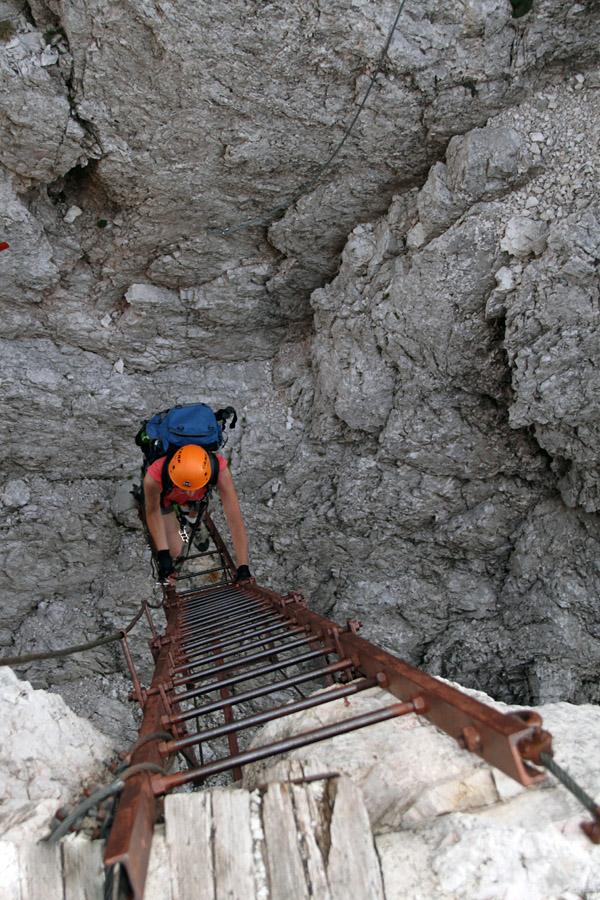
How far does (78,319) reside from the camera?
727 cm

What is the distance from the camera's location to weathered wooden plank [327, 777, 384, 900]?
151 cm

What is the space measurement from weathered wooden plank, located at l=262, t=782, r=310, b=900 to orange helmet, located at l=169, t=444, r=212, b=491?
10.3ft

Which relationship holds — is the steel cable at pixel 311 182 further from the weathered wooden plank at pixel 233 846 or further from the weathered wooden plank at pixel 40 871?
the weathered wooden plank at pixel 40 871

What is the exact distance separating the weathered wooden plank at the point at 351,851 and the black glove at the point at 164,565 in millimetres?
3576

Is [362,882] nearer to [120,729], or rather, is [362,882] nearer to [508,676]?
[508,676]

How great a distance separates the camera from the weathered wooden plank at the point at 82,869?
1.54m

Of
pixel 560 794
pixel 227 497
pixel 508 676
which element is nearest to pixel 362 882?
pixel 560 794

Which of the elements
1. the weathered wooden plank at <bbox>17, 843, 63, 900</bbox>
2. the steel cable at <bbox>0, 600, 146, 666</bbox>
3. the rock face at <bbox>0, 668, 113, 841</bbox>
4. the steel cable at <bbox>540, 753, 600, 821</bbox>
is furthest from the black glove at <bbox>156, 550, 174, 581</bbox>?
the steel cable at <bbox>540, 753, 600, 821</bbox>

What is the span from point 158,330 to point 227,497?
359 centimetres

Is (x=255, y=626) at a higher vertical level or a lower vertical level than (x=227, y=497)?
lower

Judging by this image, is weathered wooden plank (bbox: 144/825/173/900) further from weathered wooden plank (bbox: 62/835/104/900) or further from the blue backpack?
the blue backpack

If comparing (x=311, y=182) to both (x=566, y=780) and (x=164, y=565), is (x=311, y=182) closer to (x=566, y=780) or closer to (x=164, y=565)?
(x=164, y=565)

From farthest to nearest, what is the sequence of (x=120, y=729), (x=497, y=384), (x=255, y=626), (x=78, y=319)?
(x=120, y=729)
(x=78, y=319)
(x=497, y=384)
(x=255, y=626)

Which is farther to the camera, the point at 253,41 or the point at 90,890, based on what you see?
the point at 253,41
